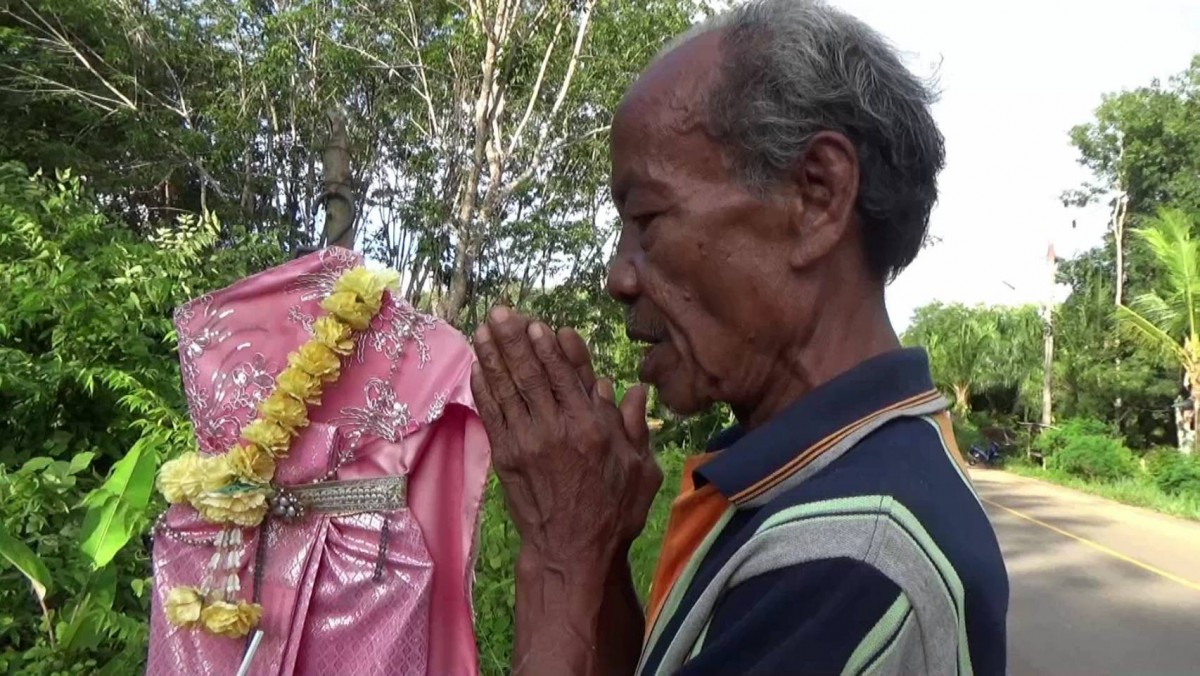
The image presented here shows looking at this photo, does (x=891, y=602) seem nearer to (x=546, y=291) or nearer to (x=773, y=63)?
(x=773, y=63)

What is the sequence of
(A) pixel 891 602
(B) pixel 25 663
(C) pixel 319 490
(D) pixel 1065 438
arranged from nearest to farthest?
(A) pixel 891 602
(C) pixel 319 490
(B) pixel 25 663
(D) pixel 1065 438

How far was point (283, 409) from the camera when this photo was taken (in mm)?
1549

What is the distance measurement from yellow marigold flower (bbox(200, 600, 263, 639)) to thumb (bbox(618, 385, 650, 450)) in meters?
0.75

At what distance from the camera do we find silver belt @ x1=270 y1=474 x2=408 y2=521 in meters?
1.58

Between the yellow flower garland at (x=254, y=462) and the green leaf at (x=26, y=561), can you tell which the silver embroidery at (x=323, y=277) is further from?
the green leaf at (x=26, y=561)

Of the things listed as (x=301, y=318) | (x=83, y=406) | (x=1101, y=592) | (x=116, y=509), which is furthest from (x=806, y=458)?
(x=1101, y=592)

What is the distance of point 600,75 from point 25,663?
9.26 m

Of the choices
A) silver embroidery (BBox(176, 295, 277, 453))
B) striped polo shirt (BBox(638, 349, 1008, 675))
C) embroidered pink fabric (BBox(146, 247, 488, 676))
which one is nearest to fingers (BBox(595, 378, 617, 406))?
striped polo shirt (BBox(638, 349, 1008, 675))

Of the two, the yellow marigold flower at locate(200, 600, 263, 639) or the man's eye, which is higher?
the man's eye

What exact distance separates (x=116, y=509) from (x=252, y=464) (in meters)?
1.22

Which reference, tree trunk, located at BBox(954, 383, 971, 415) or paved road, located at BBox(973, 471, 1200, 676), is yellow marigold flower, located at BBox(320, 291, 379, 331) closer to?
paved road, located at BBox(973, 471, 1200, 676)

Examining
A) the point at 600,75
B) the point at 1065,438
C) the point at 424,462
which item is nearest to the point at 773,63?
the point at 424,462

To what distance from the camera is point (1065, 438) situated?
2250 centimetres

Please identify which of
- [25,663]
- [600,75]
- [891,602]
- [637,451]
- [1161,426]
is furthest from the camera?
[1161,426]
